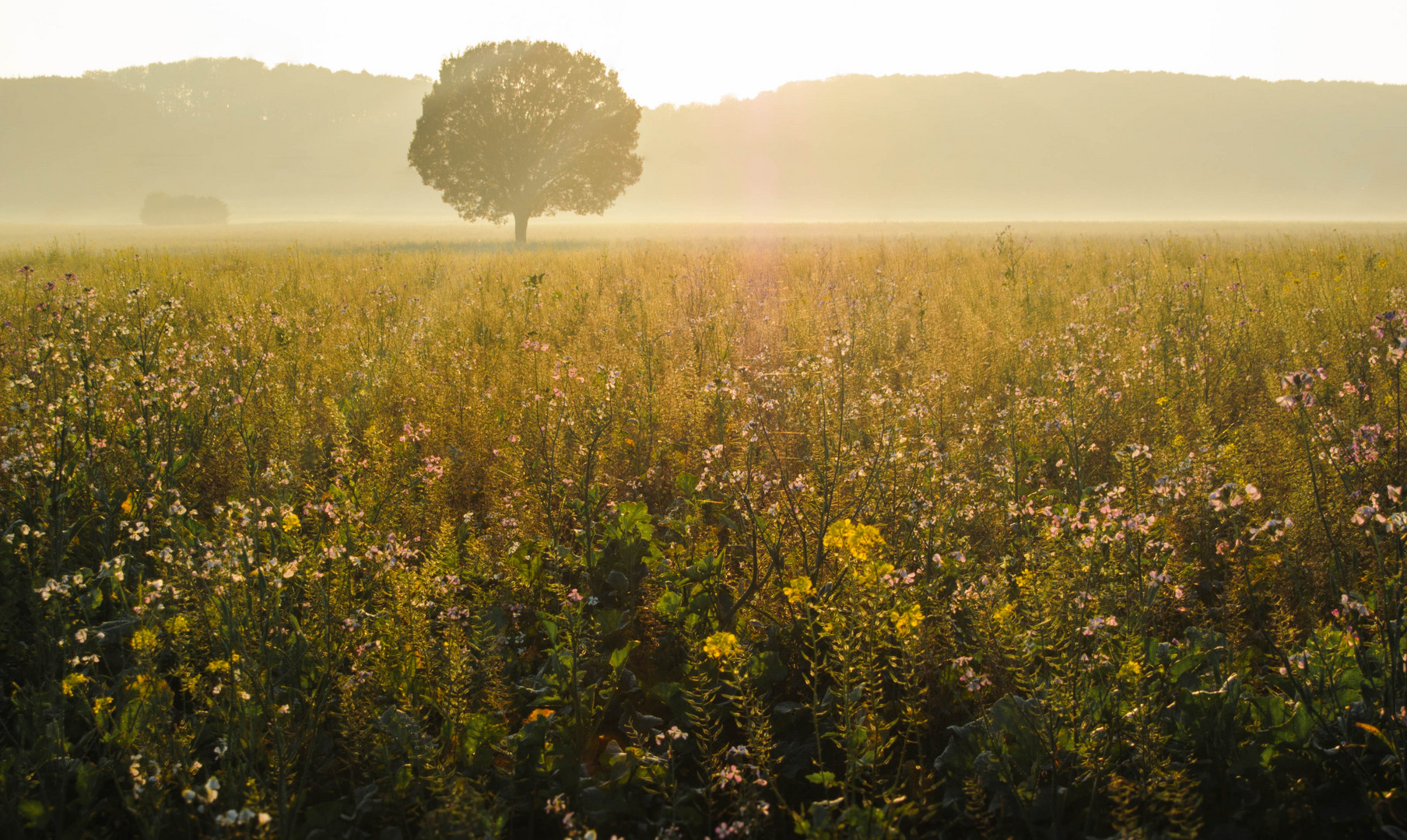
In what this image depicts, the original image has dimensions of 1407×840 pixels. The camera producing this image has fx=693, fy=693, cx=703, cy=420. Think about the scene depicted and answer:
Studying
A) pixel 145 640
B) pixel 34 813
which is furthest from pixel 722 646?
pixel 34 813

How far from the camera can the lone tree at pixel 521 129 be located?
1140 inches

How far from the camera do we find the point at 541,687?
Result: 2365mm

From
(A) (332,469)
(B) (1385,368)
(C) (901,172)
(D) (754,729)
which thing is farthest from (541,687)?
(C) (901,172)

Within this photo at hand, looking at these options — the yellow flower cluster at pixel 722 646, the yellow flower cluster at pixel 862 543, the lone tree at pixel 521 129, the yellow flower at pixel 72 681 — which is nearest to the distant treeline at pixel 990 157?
the lone tree at pixel 521 129

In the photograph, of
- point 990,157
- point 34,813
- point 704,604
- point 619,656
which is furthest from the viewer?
point 990,157

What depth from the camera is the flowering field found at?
6.17ft

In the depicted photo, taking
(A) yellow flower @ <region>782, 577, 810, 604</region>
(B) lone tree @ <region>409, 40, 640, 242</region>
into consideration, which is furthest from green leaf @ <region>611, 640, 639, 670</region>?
(B) lone tree @ <region>409, 40, 640, 242</region>

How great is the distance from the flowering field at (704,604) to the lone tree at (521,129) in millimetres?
26597

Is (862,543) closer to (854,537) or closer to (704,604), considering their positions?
(854,537)

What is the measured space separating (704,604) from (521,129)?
1202 inches

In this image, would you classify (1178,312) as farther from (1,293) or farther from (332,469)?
(1,293)

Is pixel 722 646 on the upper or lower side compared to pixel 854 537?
lower

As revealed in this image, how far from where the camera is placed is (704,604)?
279 cm

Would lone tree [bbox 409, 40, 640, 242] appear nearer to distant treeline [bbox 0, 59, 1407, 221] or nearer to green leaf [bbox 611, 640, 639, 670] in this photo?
green leaf [bbox 611, 640, 639, 670]
